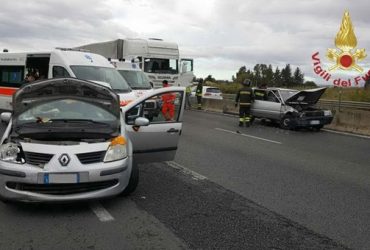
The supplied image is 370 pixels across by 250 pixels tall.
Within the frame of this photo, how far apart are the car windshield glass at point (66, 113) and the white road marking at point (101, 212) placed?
110 cm

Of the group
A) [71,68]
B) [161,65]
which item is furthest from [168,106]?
[161,65]

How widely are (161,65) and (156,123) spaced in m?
17.6

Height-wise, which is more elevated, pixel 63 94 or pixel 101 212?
pixel 63 94

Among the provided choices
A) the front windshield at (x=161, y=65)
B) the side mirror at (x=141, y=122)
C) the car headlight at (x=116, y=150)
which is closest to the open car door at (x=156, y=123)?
the side mirror at (x=141, y=122)

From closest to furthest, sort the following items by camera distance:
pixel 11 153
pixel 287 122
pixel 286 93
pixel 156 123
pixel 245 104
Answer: pixel 11 153, pixel 156 123, pixel 287 122, pixel 245 104, pixel 286 93

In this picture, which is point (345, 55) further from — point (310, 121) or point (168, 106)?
point (168, 106)

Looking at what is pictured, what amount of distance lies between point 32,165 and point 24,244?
40.4 inches

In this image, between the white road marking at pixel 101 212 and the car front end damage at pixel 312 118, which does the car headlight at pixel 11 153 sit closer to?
the white road marking at pixel 101 212

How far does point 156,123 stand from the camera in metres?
7.12

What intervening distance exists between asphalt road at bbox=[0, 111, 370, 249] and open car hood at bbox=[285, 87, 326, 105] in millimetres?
7587

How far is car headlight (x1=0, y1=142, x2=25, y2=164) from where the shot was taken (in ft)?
17.3

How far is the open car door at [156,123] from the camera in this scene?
692 centimetres

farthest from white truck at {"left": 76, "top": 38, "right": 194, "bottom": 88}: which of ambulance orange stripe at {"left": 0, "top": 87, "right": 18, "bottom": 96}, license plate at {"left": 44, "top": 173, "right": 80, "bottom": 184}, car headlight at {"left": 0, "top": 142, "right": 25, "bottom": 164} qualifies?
license plate at {"left": 44, "top": 173, "right": 80, "bottom": 184}

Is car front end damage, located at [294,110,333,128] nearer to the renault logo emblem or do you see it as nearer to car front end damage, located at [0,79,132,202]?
car front end damage, located at [0,79,132,202]
